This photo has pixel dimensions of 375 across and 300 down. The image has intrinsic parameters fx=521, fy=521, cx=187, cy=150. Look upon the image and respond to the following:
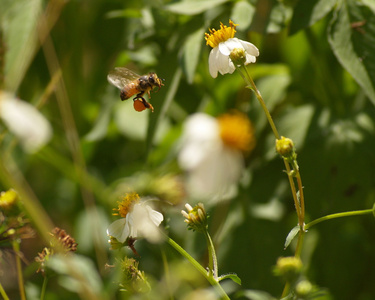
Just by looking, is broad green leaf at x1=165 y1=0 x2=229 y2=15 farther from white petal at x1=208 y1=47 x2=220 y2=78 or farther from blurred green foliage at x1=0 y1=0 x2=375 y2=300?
white petal at x1=208 y1=47 x2=220 y2=78

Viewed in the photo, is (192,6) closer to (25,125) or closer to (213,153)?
(213,153)

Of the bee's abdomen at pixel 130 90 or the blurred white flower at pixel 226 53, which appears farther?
the bee's abdomen at pixel 130 90

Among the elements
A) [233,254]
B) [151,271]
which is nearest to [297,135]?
[233,254]

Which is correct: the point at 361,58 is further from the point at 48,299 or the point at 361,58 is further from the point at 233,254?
the point at 48,299

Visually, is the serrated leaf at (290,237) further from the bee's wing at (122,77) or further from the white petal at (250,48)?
the bee's wing at (122,77)

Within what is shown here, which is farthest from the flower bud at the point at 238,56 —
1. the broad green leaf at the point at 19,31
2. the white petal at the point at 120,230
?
the broad green leaf at the point at 19,31

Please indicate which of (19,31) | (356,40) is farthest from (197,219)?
(19,31)

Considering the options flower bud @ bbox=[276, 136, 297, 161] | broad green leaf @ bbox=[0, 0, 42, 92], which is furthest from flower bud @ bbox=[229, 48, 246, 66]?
broad green leaf @ bbox=[0, 0, 42, 92]
